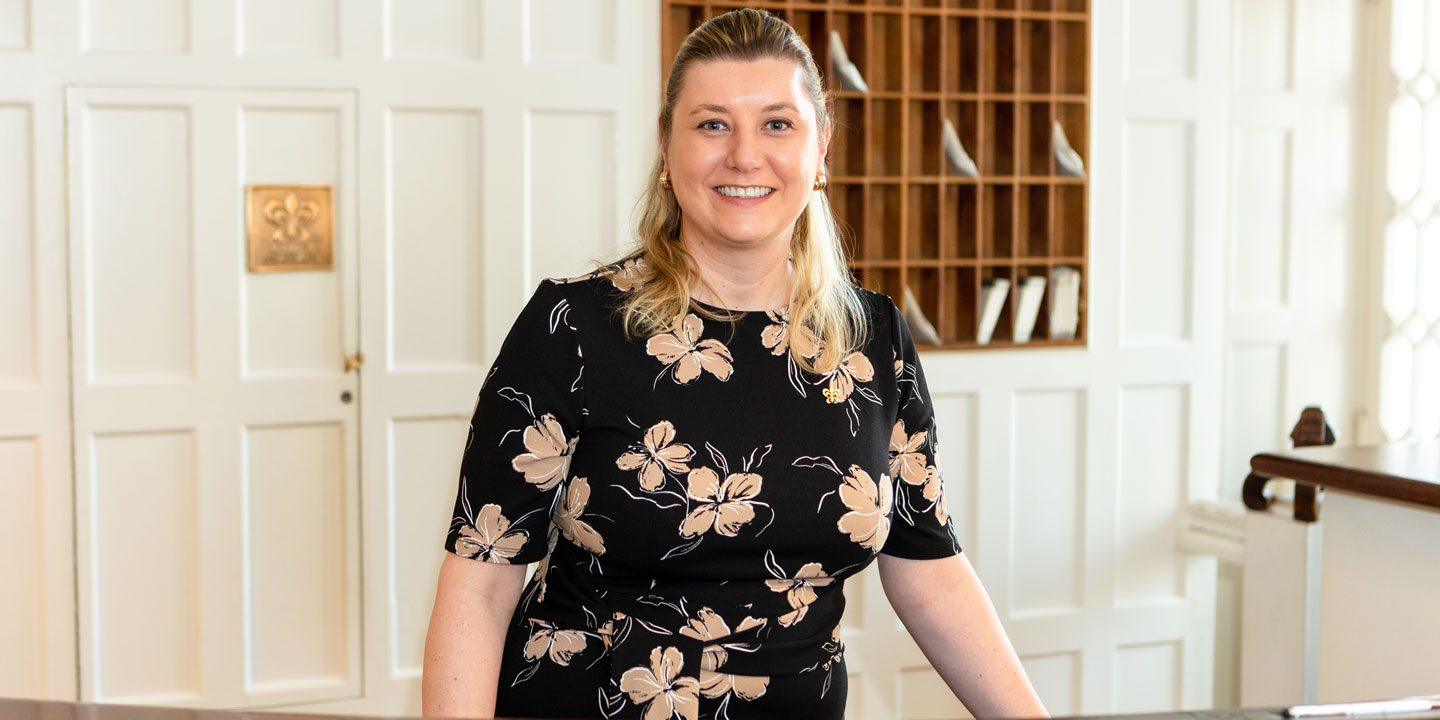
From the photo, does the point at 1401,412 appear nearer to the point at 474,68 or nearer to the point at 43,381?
the point at 474,68

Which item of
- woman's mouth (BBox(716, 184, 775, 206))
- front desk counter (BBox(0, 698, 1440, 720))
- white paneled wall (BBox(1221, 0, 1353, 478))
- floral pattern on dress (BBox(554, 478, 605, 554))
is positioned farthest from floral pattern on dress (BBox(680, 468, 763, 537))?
white paneled wall (BBox(1221, 0, 1353, 478))

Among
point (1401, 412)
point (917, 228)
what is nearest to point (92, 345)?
point (917, 228)

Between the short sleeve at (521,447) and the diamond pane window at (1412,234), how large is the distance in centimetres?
357

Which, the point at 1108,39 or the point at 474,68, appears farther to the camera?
the point at 1108,39

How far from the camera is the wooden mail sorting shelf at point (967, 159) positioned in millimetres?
4102

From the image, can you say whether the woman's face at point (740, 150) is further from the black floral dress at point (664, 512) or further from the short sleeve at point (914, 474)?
the short sleeve at point (914, 474)


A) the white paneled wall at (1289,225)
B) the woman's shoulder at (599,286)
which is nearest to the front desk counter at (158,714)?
the woman's shoulder at (599,286)

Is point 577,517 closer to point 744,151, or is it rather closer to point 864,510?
point 864,510

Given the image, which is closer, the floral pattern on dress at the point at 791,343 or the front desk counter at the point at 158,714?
the front desk counter at the point at 158,714

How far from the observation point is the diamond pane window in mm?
4406

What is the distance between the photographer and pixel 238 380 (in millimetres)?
3658

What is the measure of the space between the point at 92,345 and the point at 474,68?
1211 millimetres

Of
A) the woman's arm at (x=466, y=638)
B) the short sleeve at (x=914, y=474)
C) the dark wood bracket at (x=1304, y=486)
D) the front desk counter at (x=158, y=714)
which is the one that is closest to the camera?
the front desk counter at (x=158, y=714)

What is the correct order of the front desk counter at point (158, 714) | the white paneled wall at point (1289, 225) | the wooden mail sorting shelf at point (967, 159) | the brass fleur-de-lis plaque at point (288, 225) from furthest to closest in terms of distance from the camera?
the white paneled wall at point (1289, 225) < the wooden mail sorting shelf at point (967, 159) < the brass fleur-de-lis plaque at point (288, 225) < the front desk counter at point (158, 714)
